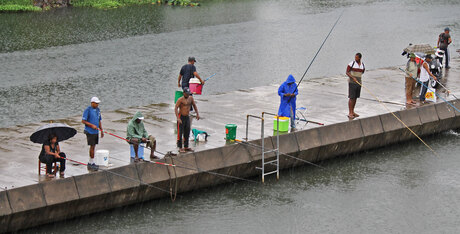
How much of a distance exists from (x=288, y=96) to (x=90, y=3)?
146ft

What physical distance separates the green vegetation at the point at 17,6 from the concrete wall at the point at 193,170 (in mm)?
41604

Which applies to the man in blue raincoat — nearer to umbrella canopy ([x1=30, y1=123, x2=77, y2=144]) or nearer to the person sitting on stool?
umbrella canopy ([x1=30, y1=123, x2=77, y2=144])

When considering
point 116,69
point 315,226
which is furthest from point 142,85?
point 315,226

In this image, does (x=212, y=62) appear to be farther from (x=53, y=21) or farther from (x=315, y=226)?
(x=315, y=226)

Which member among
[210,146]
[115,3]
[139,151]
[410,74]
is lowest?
[210,146]

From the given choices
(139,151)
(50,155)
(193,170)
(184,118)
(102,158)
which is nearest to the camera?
(50,155)

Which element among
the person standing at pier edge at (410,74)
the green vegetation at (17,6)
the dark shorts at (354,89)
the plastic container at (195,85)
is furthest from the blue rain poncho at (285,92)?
the green vegetation at (17,6)

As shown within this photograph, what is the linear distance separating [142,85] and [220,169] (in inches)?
607

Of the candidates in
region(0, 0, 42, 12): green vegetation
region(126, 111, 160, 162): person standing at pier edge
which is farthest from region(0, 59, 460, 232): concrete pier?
region(0, 0, 42, 12): green vegetation

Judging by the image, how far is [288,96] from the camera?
20391mm

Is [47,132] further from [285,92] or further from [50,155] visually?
[285,92]

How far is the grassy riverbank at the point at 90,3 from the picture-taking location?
57312 millimetres

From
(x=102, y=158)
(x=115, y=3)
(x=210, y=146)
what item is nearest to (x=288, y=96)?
(x=210, y=146)

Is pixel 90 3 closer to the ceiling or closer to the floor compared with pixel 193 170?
closer to the ceiling
